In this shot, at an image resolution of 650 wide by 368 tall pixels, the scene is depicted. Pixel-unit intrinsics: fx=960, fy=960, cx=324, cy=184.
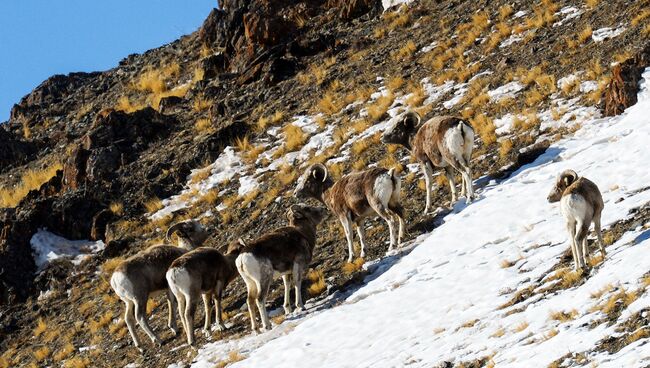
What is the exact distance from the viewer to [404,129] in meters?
21.3

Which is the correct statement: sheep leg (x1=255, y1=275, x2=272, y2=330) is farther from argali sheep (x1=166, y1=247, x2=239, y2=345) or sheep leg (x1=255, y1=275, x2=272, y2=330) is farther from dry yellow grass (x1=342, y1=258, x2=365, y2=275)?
dry yellow grass (x1=342, y1=258, x2=365, y2=275)

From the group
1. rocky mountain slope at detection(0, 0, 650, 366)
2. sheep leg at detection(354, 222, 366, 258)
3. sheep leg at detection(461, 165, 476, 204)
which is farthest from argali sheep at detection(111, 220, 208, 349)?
sheep leg at detection(461, 165, 476, 204)

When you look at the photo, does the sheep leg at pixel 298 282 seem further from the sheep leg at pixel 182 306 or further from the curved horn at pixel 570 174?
the curved horn at pixel 570 174

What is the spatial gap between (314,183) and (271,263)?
405cm

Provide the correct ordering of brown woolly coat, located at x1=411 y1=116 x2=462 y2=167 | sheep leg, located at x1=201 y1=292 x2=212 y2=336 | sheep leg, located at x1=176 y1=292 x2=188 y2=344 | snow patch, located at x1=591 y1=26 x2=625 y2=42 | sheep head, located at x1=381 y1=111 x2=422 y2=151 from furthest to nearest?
1. snow patch, located at x1=591 y1=26 x2=625 y2=42
2. sheep head, located at x1=381 y1=111 x2=422 y2=151
3. brown woolly coat, located at x1=411 y1=116 x2=462 y2=167
4. sheep leg, located at x1=201 y1=292 x2=212 y2=336
5. sheep leg, located at x1=176 y1=292 x2=188 y2=344

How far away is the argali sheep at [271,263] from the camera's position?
53.0ft

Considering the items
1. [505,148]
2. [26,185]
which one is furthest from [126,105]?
[505,148]

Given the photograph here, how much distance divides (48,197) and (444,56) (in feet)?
44.7

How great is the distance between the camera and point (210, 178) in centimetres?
2977

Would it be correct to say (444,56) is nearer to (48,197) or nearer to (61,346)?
(48,197)

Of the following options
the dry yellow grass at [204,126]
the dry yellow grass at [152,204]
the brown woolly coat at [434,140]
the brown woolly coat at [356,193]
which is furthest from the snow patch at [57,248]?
the brown woolly coat at [434,140]

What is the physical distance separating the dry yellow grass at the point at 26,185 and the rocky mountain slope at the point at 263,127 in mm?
83

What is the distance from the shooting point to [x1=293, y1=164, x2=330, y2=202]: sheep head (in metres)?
20.0

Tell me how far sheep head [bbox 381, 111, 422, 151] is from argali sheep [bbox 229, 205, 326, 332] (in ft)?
14.2
